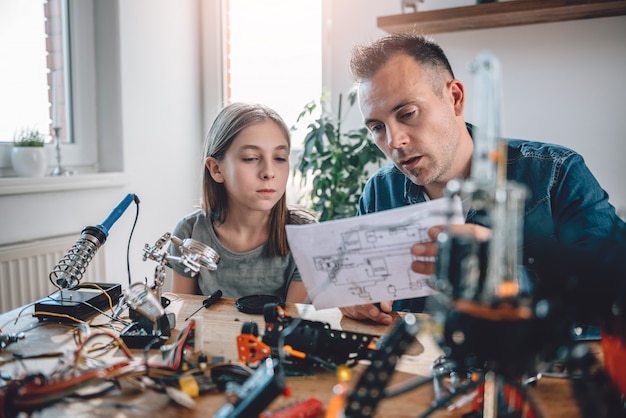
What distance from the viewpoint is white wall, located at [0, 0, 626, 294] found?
2.37m

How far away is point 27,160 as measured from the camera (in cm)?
204

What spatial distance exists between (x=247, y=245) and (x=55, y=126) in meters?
1.37

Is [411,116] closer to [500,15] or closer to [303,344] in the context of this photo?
[303,344]

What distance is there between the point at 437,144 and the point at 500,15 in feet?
4.31

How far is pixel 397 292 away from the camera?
0.91 meters

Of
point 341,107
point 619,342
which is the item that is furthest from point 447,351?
point 341,107

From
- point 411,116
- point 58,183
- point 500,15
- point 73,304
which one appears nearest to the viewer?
point 73,304

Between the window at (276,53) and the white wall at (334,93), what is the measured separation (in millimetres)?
171

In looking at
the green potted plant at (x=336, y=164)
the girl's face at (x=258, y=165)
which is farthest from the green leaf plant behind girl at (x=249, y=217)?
the green potted plant at (x=336, y=164)

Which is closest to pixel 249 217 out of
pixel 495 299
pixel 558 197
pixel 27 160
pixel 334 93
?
pixel 558 197

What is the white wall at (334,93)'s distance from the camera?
7.77 feet

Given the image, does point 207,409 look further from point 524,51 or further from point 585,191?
point 524,51

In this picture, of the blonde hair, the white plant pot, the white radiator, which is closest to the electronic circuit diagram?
the blonde hair

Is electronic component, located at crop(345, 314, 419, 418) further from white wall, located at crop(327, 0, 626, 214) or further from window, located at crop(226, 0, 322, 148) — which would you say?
window, located at crop(226, 0, 322, 148)
